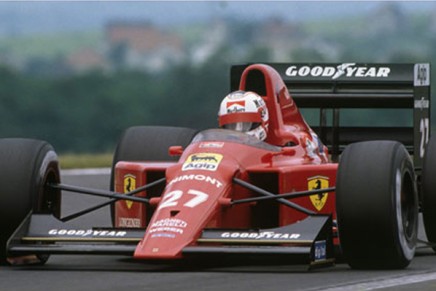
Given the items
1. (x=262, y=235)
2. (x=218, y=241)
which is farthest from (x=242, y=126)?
(x=218, y=241)

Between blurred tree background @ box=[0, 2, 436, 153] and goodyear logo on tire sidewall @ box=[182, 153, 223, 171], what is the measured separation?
30.5ft

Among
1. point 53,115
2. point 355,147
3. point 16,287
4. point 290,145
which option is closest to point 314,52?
point 53,115

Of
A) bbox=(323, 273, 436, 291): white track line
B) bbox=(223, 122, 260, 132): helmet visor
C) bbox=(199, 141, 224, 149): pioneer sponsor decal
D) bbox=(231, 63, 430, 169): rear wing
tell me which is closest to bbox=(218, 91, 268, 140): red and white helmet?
bbox=(223, 122, 260, 132): helmet visor

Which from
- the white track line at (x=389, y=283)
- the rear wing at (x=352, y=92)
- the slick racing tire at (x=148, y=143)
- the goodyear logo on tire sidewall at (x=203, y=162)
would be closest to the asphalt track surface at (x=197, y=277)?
the white track line at (x=389, y=283)

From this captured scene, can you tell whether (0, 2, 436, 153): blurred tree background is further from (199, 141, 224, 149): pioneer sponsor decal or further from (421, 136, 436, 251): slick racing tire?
(421, 136, 436, 251): slick racing tire

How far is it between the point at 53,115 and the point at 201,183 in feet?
36.8

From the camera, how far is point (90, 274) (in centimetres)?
1016

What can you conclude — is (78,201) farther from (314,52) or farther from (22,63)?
(314,52)

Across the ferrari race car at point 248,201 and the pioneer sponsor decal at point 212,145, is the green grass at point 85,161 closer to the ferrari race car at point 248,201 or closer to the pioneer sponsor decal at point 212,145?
the ferrari race car at point 248,201

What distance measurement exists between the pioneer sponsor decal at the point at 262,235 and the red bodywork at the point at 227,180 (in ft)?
0.68

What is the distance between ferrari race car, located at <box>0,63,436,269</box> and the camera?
1016 centimetres

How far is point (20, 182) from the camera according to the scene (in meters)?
10.8

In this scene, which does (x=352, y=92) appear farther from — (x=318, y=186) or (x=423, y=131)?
(x=318, y=186)

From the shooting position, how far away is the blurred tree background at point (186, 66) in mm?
20641
